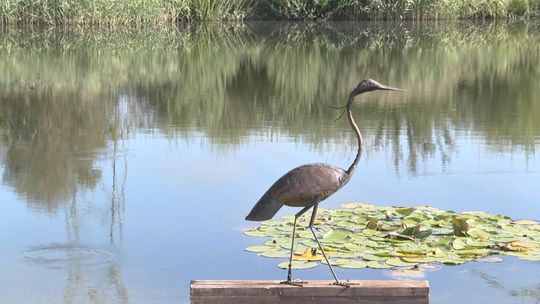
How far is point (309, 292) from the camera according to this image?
4.41 m

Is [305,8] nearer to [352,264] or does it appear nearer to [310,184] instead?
[352,264]

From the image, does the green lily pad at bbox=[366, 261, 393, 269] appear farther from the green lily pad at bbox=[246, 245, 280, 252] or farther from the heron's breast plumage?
the heron's breast plumage

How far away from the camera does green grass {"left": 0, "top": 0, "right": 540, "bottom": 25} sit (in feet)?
69.1

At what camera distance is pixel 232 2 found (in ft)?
81.7

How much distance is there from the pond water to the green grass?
13.5 ft

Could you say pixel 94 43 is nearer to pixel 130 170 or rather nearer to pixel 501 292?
pixel 130 170

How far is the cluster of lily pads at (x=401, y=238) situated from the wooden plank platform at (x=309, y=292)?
28.0 inches

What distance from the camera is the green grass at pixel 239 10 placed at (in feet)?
69.1

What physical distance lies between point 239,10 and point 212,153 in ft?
56.2

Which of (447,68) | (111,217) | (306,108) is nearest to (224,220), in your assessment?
(111,217)

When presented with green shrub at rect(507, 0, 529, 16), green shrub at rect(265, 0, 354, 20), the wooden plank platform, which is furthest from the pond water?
green shrub at rect(507, 0, 529, 16)

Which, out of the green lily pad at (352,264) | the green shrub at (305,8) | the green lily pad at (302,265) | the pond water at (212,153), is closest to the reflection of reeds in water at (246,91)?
the pond water at (212,153)

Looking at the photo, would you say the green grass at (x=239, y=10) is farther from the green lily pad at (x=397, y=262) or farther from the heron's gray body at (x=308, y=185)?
the heron's gray body at (x=308, y=185)

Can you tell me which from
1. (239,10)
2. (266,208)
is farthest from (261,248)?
(239,10)
